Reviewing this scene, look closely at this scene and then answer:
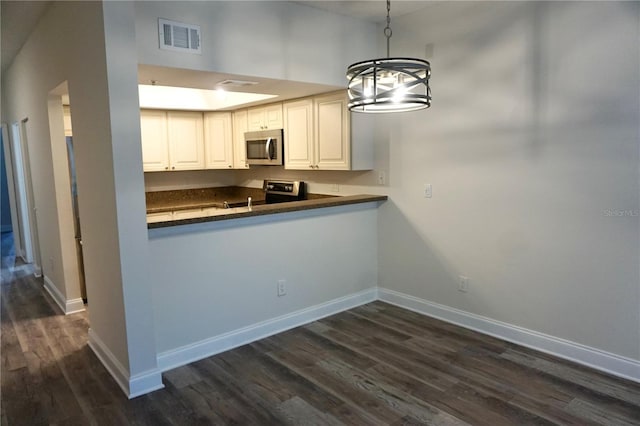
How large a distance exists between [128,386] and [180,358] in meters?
0.45

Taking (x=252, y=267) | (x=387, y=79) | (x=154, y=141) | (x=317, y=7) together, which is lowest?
(x=252, y=267)

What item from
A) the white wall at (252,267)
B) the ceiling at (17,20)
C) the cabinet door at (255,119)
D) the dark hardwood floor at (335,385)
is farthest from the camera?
the cabinet door at (255,119)

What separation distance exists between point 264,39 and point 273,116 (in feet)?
5.31

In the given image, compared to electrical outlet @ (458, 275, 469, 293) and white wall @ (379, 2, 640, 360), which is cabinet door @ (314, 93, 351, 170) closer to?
white wall @ (379, 2, 640, 360)

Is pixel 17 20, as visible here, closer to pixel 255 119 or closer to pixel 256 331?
pixel 255 119

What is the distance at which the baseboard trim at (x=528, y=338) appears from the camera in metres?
2.80

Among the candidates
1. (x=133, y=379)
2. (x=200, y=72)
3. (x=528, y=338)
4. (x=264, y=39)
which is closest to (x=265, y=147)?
(x=264, y=39)

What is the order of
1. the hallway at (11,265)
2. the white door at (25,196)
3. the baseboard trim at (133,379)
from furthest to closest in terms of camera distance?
the hallway at (11,265)
the white door at (25,196)
the baseboard trim at (133,379)

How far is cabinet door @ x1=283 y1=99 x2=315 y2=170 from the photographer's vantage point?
4.44m

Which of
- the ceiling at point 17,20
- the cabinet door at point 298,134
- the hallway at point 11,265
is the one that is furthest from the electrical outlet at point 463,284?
the hallway at point 11,265

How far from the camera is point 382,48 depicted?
407 cm

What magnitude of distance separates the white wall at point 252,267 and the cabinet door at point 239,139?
6.52ft

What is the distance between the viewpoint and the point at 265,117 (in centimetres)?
500

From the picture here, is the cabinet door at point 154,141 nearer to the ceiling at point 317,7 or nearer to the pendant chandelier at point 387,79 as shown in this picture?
the ceiling at point 317,7
